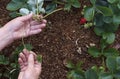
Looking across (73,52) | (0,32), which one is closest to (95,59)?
(73,52)

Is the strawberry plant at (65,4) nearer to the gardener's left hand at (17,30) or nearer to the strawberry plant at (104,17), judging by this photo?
the strawberry plant at (104,17)

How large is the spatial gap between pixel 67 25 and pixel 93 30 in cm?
17

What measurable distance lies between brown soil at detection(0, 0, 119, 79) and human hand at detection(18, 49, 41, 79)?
0.30m

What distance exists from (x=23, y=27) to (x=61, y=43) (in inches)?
12.5

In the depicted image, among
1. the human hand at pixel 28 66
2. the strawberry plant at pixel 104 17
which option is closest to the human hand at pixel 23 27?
the human hand at pixel 28 66

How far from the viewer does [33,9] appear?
96.2 inches

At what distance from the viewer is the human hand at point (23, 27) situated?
2324mm

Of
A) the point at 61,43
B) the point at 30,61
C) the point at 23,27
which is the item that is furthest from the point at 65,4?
the point at 30,61

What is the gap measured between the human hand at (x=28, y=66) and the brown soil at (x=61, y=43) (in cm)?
30

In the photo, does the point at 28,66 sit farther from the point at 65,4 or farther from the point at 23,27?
the point at 65,4

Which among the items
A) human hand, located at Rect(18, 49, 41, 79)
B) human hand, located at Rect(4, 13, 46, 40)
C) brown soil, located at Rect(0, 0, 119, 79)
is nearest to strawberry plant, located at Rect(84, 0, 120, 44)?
brown soil, located at Rect(0, 0, 119, 79)

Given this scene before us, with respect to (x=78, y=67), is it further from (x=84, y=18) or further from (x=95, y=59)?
(x=84, y=18)

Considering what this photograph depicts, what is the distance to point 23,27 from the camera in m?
2.34

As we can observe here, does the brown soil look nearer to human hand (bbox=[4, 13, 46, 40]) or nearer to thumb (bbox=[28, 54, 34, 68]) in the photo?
human hand (bbox=[4, 13, 46, 40])
